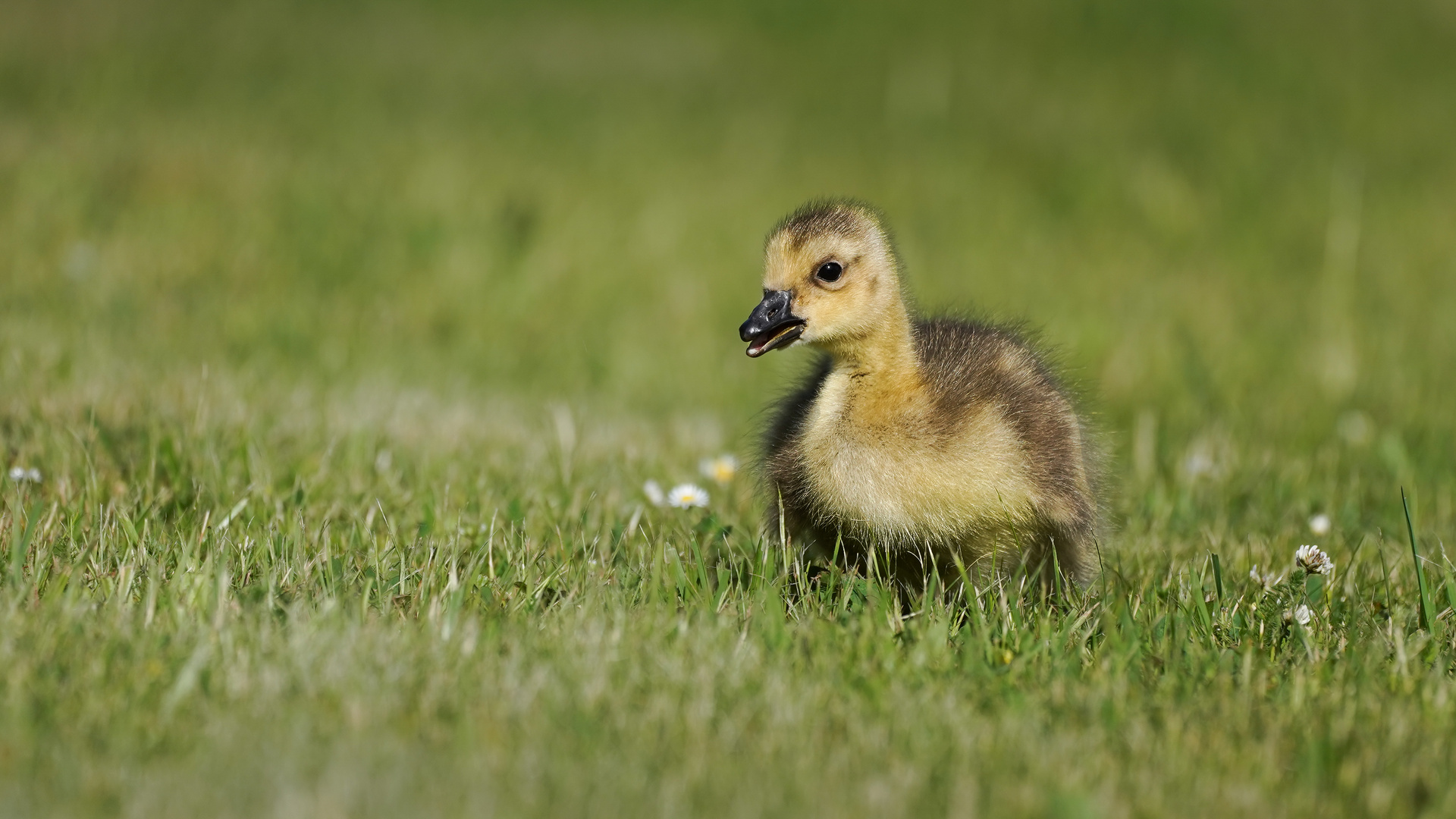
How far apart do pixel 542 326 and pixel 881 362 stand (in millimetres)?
4214

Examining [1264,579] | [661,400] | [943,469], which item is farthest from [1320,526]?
[661,400]

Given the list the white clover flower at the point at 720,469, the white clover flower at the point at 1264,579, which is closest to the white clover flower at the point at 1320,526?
the white clover flower at the point at 1264,579

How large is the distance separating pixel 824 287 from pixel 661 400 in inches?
136

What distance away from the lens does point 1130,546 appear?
411 cm

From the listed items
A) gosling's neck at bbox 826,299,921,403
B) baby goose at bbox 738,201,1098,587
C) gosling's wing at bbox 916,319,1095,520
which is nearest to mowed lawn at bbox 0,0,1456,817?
baby goose at bbox 738,201,1098,587

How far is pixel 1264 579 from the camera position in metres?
3.61

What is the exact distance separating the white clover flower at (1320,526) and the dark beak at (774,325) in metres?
2.01

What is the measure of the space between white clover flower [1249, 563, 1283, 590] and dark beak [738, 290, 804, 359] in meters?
1.37

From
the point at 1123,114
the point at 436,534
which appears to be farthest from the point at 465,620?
the point at 1123,114

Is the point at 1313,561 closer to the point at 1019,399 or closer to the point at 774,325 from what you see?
the point at 1019,399

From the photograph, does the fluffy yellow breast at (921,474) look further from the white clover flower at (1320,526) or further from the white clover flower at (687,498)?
the white clover flower at (1320,526)

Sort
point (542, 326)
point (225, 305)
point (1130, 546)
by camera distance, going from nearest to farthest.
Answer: point (1130, 546), point (225, 305), point (542, 326)

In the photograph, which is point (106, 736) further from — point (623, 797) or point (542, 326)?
point (542, 326)

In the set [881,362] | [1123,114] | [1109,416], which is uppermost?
[1123,114]
